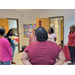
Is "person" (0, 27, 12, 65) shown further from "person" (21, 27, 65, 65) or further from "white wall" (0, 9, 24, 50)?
"white wall" (0, 9, 24, 50)

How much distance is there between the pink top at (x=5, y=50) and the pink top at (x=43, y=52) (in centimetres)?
100

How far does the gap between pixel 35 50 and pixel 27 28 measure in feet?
16.5

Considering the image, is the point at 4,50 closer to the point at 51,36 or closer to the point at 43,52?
the point at 43,52

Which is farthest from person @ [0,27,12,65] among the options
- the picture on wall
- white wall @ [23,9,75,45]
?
the picture on wall

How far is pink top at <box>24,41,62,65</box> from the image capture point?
4.09 feet

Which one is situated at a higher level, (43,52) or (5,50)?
(43,52)

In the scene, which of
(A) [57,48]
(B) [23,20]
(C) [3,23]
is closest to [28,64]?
(A) [57,48]

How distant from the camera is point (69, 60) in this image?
405 centimetres

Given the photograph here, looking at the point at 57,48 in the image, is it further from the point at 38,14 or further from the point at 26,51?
the point at 38,14

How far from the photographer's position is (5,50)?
2.19m

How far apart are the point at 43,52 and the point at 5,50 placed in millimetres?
1261

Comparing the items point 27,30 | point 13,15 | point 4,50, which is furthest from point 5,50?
point 27,30

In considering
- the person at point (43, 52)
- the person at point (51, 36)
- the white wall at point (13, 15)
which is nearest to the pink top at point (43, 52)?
the person at point (43, 52)

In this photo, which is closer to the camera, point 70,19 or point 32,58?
point 32,58
